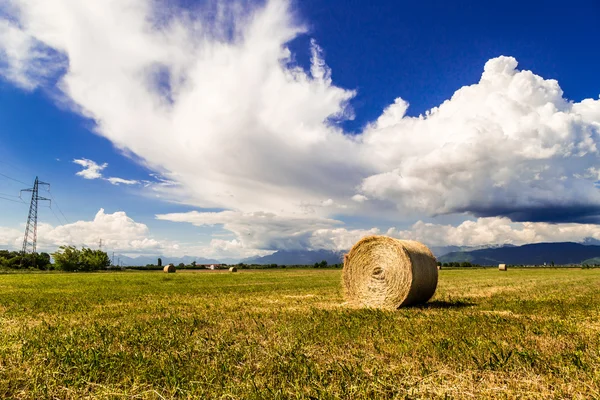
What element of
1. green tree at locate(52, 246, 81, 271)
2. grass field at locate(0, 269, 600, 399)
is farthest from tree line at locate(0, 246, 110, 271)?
grass field at locate(0, 269, 600, 399)

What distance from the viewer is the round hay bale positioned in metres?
13.8

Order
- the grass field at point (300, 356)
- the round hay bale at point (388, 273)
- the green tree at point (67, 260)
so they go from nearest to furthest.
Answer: the grass field at point (300, 356) < the round hay bale at point (388, 273) < the green tree at point (67, 260)

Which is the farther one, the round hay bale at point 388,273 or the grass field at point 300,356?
the round hay bale at point 388,273

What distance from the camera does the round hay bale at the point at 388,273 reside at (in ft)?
45.3

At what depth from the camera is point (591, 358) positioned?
623cm

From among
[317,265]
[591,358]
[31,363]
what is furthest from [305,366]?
[317,265]

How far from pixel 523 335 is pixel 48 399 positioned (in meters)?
8.10

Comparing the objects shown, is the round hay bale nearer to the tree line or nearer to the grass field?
the grass field

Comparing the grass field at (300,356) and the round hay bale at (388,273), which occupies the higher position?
the round hay bale at (388,273)

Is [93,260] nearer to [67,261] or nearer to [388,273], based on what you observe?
[67,261]

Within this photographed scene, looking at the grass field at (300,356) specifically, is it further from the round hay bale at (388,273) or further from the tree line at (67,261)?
the tree line at (67,261)

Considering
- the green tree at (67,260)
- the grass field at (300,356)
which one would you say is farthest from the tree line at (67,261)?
the grass field at (300,356)

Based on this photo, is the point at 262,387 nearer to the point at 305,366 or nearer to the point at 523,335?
the point at 305,366

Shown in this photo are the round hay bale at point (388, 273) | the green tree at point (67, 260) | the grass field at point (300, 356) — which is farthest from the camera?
the green tree at point (67, 260)
